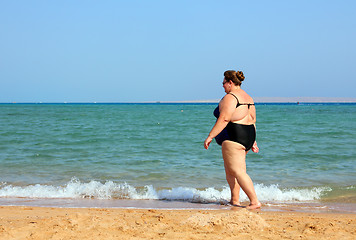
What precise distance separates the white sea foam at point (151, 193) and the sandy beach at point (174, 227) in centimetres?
185

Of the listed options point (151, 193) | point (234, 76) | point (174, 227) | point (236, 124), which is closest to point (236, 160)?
point (236, 124)

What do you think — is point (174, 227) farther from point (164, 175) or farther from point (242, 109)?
point (164, 175)

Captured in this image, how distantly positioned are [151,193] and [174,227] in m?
2.65

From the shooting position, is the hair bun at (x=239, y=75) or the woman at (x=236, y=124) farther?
the hair bun at (x=239, y=75)

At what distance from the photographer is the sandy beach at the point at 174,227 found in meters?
4.04

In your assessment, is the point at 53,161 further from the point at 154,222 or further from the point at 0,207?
the point at 154,222

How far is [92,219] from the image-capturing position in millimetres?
4547

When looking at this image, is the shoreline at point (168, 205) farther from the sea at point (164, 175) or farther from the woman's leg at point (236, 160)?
the woman's leg at point (236, 160)

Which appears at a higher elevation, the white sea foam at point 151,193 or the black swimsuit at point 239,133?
the black swimsuit at point 239,133

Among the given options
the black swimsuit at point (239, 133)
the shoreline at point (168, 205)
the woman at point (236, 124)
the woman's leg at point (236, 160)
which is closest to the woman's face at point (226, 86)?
the woman at point (236, 124)

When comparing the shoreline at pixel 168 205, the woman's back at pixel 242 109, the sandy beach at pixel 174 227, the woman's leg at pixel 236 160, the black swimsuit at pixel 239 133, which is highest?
the woman's back at pixel 242 109

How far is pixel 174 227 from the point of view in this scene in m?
4.32

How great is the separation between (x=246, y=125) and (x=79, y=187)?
3317 mm

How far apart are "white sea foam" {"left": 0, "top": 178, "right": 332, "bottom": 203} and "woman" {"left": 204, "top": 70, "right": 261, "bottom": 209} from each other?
3.91 feet
